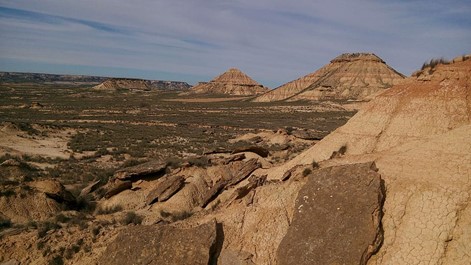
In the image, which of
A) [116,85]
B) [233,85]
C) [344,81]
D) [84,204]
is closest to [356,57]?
[344,81]

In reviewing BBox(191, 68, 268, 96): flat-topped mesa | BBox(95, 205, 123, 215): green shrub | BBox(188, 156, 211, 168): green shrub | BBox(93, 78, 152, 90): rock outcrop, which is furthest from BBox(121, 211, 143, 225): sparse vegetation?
BBox(93, 78, 152, 90): rock outcrop

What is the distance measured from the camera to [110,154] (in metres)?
30.0

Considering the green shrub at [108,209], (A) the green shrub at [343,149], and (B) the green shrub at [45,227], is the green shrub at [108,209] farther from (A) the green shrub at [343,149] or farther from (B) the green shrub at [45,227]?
(A) the green shrub at [343,149]

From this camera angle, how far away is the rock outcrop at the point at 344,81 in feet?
354

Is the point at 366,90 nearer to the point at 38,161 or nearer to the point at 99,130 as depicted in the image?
the point at 99,130

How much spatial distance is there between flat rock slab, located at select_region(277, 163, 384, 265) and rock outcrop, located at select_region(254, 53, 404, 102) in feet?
314

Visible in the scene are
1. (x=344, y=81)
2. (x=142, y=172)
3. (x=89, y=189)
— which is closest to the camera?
(x=89, y=189)

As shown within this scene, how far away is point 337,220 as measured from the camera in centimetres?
945

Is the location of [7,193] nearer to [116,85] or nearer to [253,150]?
[253,150]

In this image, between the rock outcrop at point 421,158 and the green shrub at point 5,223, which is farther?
the green shrub at point 5,223

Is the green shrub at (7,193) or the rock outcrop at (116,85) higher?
the rock outcrop at (116,85)

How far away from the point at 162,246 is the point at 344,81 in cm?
11054

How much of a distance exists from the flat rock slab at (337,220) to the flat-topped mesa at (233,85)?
5641 inches

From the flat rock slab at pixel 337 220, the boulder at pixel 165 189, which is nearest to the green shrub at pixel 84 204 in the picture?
the boulder at pixel 165 189
